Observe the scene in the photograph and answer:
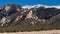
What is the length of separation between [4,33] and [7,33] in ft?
2.87

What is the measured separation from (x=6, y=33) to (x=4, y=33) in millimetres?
427

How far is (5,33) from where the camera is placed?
4759 cm

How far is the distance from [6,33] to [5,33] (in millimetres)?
291

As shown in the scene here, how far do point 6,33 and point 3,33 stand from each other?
2.21ft

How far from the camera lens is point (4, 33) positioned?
47.8 m

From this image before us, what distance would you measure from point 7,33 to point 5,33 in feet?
2.90

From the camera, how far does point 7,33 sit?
48.4m

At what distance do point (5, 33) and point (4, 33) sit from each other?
280 millimetres

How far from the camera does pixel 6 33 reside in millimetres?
47812
